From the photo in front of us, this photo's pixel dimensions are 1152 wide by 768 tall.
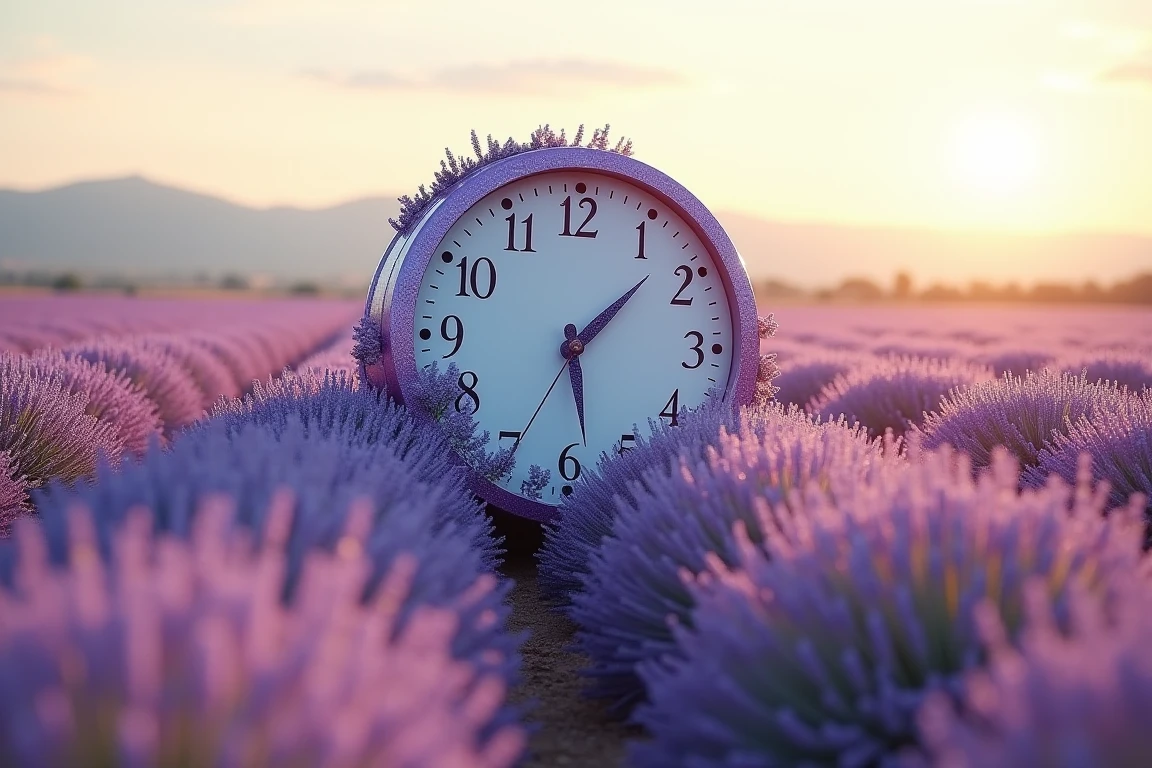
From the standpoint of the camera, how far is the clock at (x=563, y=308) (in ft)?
13.8

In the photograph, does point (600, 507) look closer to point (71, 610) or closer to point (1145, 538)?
point (1145, 538)

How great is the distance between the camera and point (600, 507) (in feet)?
11.7

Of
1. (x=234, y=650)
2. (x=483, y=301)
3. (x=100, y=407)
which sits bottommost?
(x=100, y=407)

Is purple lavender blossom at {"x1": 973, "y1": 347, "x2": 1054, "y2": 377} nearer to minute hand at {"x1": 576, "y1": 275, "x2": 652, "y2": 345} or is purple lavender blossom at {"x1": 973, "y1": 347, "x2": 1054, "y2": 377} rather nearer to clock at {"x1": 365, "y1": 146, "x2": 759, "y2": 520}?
clock at {"x1": 365, "y1": 146, "x2": 759, "y2": 520}

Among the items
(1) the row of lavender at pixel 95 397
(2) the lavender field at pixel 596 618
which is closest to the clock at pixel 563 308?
(2) the lavender field at pixel 596 618

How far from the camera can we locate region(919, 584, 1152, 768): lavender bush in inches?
52.6

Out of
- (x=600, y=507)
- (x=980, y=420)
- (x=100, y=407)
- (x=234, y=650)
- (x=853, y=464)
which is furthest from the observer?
(x=100, y=407)

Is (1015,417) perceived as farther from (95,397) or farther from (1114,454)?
(95,397)

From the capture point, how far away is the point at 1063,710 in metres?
1.38

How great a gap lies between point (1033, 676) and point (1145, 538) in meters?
2.51

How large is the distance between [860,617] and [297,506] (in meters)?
0.96

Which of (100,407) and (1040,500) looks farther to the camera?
(100,407)

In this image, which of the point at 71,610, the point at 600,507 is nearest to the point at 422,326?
the point at 600,507

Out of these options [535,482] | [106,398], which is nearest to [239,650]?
[535,482]
